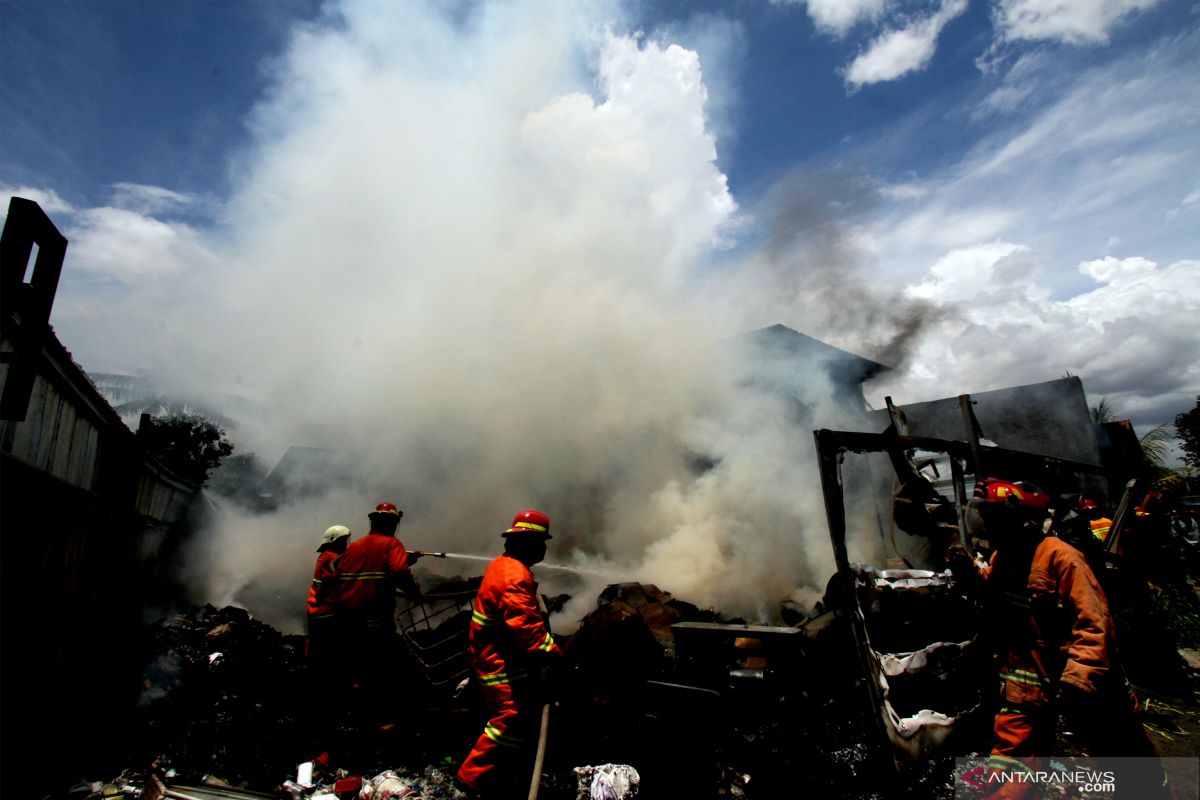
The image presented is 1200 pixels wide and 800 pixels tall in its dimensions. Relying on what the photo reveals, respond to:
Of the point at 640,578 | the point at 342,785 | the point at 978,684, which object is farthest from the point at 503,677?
the point at 640,578

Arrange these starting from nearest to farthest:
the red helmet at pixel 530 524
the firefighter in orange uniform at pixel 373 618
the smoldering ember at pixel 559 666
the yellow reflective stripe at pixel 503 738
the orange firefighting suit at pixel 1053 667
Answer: the orange firefighting suit at pixel 1053 667 → the yellow reflective stripe at pixel 503 738 → the smoldering ember at pixel 559 666 → the red helmet at pixel 530 524 → the firefighter in orange uniform at pixel 373 618

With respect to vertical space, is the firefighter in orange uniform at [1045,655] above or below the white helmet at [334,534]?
below

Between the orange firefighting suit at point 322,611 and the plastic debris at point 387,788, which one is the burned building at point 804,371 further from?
the plastic debris at point 387,788

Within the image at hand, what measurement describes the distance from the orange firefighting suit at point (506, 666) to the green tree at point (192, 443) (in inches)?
834

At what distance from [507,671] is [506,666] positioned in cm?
3

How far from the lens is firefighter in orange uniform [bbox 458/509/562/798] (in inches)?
117

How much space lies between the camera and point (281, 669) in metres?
5.23

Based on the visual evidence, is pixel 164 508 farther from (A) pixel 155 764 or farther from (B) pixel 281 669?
(A) pixel 155 764

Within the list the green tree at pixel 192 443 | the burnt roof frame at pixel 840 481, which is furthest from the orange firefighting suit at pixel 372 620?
the green tree at pixel 192 443

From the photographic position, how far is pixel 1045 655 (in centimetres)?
272

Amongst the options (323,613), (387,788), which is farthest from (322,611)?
(387,788)

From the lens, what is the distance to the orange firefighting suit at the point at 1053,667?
2.44 m

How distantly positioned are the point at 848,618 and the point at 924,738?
88 cm

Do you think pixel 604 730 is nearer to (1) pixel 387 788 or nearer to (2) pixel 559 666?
(2) pixel 559 666
